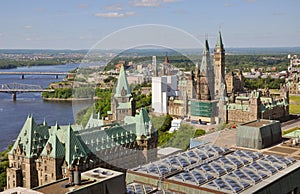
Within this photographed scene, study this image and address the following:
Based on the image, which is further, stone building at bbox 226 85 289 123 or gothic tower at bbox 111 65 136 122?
stone building at bbox 226 85 289 123

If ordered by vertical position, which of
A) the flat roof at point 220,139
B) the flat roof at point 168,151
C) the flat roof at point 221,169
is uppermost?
the flat roof at point 221,169

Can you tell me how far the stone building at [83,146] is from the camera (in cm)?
2353

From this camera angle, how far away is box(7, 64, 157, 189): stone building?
2353cm

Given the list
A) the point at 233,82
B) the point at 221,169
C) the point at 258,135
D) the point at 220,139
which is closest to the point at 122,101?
the point at 221,169

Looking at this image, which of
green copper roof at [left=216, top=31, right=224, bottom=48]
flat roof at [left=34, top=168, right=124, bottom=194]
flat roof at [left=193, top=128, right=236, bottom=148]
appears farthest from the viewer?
green copper roof at [left=216, top=31, right=224, bottom=48]

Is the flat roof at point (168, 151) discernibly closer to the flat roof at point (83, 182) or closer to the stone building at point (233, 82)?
the flat roof at point (83, 182)

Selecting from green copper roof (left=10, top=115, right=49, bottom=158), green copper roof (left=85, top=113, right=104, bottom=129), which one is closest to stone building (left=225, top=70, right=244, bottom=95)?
green copper roof (left=85, top=113, right=104, bottom=129)

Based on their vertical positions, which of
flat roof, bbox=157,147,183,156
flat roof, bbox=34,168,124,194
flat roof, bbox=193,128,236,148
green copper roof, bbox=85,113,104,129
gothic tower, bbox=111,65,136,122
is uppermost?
gothic tower, bbox=111,65,136,122

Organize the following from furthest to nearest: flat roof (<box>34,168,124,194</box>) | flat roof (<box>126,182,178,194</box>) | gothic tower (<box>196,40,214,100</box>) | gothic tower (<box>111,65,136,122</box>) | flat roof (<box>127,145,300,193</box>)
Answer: gothic tower (<box>196,40,214,100</box>), gothic tower (<box>111,65,136,122</box>), flat roof (<box>127,145,300,193</box>), flat roof (<box>126,182,178,194</box>), flat roof (<box>34,168,124,194</box>)

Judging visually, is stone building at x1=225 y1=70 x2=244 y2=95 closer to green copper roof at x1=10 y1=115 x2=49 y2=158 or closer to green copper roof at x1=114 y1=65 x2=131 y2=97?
green copper roof at x1=10 y1=115 x2=49 y2=158

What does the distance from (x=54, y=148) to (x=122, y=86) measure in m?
5.32

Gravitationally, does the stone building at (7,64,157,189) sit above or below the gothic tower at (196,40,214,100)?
below

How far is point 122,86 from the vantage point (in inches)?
878

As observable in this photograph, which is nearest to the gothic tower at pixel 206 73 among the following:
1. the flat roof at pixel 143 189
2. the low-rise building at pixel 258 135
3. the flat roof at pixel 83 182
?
the low-rise building at pixel 258 135
